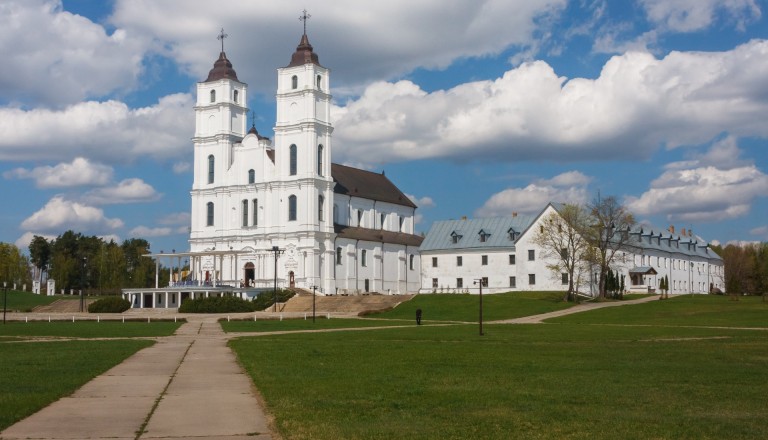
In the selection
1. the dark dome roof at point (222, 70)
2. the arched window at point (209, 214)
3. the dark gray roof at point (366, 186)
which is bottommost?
the arched window at point (209, 214)

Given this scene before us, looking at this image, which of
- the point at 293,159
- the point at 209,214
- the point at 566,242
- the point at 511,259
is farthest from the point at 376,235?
the point at 566,242

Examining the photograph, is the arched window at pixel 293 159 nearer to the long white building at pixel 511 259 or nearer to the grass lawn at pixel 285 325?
the long white building at pixel 511 259

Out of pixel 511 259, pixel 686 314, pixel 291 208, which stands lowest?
pixel 686 314

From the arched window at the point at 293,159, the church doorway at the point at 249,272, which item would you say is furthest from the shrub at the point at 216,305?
the arched window at the point at 293,159

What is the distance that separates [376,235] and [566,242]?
88.0 ft

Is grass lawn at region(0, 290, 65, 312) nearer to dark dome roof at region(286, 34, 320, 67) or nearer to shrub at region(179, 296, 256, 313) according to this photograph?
shrub at region(179, 296, 256, 313)

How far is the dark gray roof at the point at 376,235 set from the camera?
99.4 m

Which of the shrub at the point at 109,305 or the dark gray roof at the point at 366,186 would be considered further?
the dark gray roof at the point at 366,186

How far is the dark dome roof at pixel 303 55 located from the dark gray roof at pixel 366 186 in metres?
14.0

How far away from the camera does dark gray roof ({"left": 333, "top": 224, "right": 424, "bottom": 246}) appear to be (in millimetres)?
99412

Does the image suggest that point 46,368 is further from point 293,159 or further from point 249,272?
point 249,272

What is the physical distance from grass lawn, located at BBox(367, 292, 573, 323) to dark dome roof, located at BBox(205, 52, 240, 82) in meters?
37.7

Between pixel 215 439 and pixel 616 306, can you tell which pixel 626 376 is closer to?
pixel 215 439

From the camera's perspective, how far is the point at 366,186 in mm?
110125
